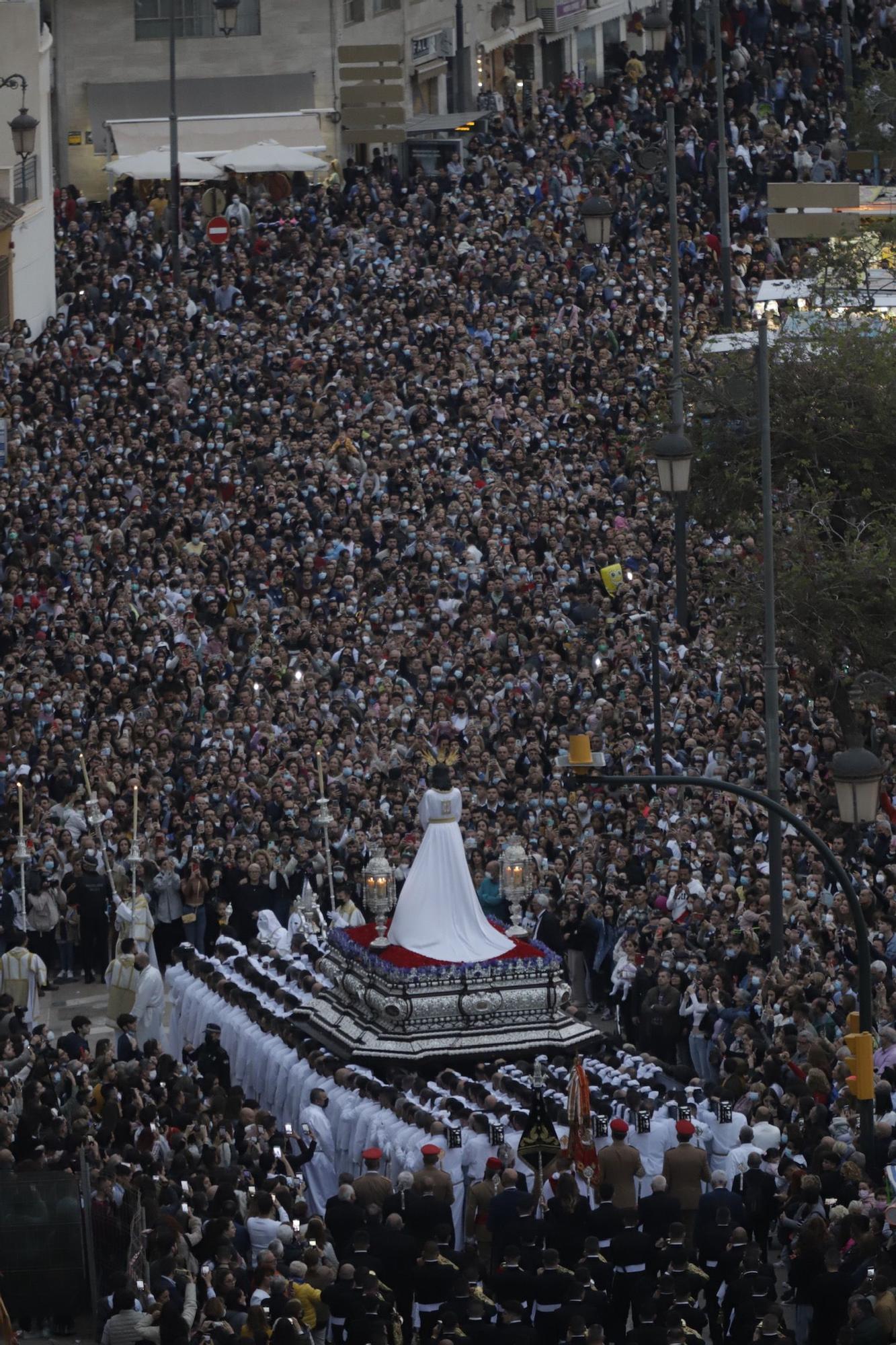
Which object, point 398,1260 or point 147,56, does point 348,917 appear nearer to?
point 398,1260

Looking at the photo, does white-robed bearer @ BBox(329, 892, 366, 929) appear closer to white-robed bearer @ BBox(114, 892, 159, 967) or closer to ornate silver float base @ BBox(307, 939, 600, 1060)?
white-robed bearer @ BBox(114, 892, 159, 967)

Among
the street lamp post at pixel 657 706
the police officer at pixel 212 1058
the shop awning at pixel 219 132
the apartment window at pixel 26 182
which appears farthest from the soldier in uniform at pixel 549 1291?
the shop awning at pixel 219 132

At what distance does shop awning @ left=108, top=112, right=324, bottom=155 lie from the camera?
2504 inches

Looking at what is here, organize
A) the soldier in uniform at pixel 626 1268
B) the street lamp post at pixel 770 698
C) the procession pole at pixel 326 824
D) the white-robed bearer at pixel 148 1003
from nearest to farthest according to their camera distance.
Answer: the soldier in uniform at pixel 626 1268 → the street lamp post at pixel 770 698 → the white-robed bearer at pixel 148 1003 → the procession pole at pixel 326 824

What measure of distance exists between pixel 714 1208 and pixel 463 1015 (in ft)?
19.4

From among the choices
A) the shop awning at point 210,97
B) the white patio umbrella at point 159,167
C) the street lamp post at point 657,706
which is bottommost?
the street lamp post at point 657,706

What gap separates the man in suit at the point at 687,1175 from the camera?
88.1 ft

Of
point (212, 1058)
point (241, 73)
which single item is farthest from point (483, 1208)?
point (241, 73)

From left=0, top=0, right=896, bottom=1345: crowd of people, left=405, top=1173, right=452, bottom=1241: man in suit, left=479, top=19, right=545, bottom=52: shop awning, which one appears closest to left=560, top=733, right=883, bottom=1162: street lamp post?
left=0, top=0, right=896, bottom=1345: crowd of people

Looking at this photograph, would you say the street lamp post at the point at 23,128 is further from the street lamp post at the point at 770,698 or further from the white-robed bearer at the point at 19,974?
the street lamp post at the point at 770,698

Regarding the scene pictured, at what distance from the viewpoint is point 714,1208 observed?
25.9 meters

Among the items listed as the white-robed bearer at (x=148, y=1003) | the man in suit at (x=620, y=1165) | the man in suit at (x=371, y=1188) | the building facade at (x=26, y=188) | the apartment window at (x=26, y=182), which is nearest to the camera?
the man in suit at (x=371, y=1188)

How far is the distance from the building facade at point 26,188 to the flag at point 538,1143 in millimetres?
27083

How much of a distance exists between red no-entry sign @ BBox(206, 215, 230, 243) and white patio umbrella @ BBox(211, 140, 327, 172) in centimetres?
523
